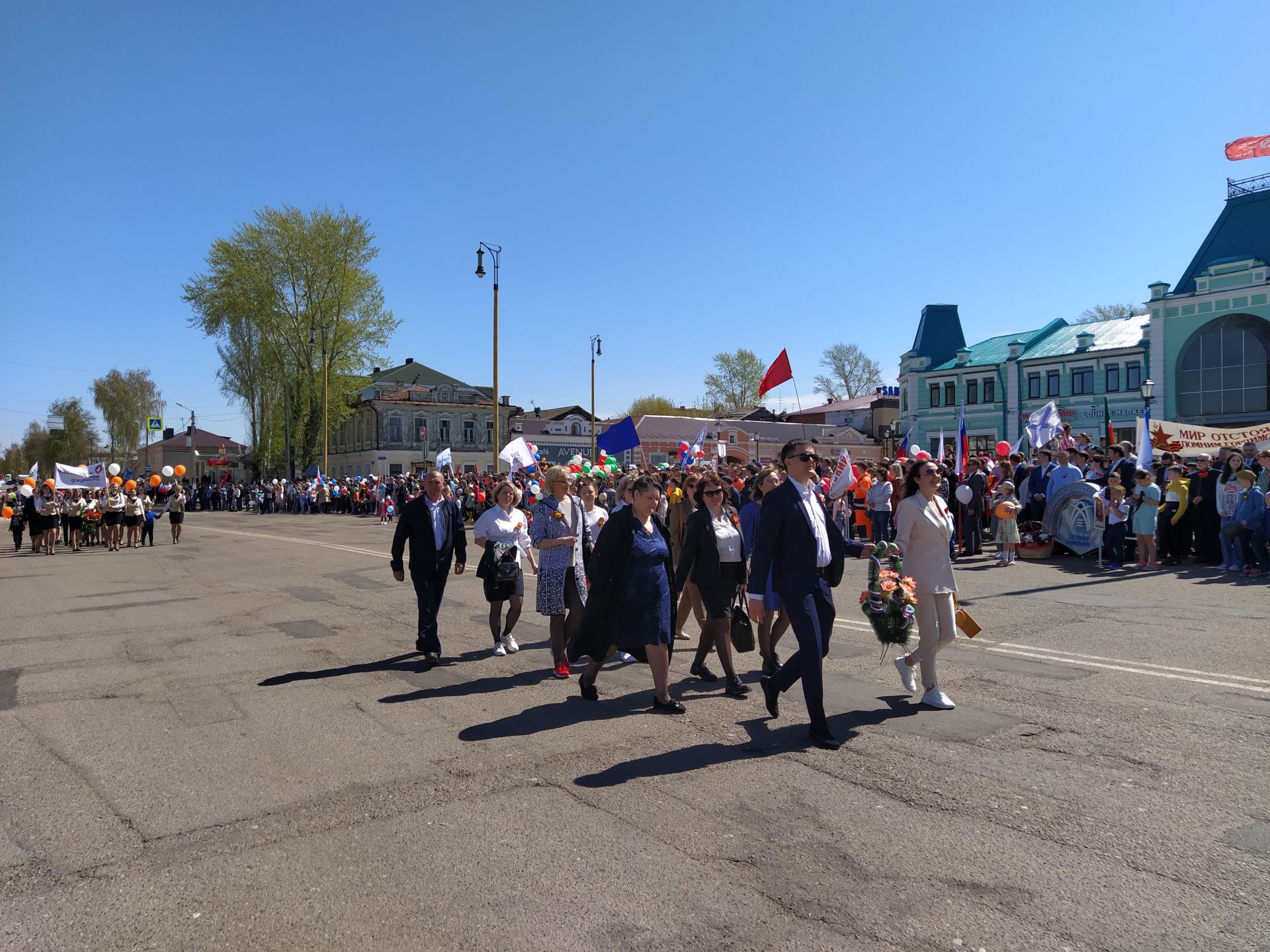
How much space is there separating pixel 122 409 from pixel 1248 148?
298 ft

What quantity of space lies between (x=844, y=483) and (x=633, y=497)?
8609mm

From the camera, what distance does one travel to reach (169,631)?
10.2 metres

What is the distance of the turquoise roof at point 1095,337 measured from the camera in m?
50.3

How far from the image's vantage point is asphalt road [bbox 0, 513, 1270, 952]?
11.3ft

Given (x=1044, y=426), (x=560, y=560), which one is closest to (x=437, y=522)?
(x=560, y=560)

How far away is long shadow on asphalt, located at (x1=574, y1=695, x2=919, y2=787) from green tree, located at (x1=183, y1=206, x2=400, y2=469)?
4957cm

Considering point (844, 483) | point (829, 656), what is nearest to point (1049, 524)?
point (844, 483)

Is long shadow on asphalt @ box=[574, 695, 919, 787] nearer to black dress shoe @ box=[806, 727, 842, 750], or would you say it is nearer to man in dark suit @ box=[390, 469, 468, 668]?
black dress shoe @ box=[806, 727, 842, 750]

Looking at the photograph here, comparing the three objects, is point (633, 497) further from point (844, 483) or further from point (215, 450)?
point (215, 450)

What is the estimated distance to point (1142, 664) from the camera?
25.0 ft

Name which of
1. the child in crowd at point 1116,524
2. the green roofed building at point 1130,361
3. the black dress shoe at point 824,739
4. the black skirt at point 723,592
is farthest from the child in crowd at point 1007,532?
the green roofed building at point 1130,361

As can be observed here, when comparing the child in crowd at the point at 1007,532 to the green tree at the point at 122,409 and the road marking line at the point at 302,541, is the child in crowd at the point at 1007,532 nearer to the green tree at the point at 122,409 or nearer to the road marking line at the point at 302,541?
the road marking line at the point at 302,541

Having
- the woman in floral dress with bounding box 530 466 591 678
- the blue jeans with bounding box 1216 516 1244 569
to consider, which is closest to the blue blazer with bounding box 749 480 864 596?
the woman in floral dress with bounding box 530 466 591 678

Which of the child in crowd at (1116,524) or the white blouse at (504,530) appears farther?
the child in crowd at (1116,524)
